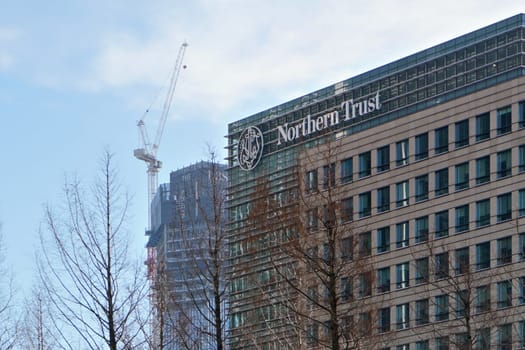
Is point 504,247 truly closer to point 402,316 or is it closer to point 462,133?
point 462,133

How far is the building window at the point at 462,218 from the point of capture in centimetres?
11906

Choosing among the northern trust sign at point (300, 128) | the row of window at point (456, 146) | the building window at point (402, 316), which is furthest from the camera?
the northern trust sign at point (300, 128)

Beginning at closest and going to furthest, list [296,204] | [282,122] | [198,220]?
[296,204] → [198,220] → [282,122]

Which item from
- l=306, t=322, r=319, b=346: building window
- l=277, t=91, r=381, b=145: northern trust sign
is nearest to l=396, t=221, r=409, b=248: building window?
l=277, t=91, r=381, b=145: northern trust sign

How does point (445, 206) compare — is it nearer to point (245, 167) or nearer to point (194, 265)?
point (245, 167)

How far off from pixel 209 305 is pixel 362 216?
82598 millimetres

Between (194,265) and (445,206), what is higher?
(445,206)

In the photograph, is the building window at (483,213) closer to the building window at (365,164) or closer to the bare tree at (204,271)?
the building window at (365,164)

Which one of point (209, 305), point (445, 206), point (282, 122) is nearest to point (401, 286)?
point (445, 206)

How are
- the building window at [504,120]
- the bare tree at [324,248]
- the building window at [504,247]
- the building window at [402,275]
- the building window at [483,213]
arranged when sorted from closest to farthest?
the bare tree at [324,248], the building window at [504,247], the building window at [504,120], the building window at [483,213], the building window at [402,275]

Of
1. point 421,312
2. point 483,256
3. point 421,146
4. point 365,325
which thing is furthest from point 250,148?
point 365,325

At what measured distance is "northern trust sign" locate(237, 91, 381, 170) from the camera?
133500 mm

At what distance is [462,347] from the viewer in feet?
181

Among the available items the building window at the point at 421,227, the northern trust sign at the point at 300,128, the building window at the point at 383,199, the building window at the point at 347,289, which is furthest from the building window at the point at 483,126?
the building window at the point at 347,289
